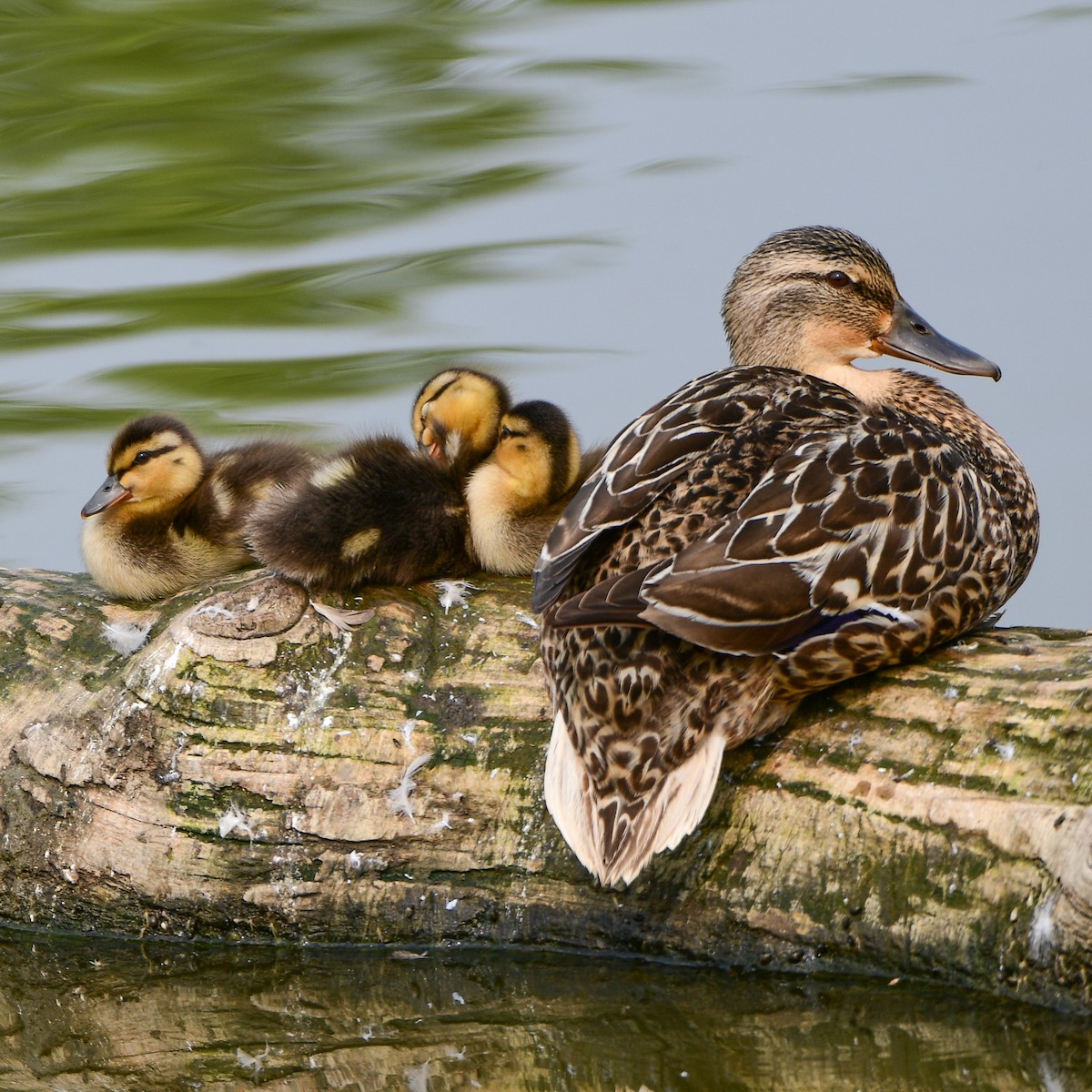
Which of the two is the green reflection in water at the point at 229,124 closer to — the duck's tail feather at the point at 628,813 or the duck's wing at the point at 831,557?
the duck's wing at the point at 831,557

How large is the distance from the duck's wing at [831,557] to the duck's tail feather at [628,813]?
0.24m

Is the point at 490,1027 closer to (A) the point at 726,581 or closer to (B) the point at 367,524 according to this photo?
(A) the point at 726,581

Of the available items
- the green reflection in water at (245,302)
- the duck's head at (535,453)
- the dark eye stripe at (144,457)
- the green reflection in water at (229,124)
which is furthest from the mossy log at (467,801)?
the green reflection in water at (229,124)

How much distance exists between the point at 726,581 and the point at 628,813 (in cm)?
43

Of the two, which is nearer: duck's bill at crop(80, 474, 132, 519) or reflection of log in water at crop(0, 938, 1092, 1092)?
reflection of log in water at crop(0, 938, 1092, 1092)

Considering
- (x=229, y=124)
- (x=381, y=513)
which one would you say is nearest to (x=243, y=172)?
(x=229, y=124)

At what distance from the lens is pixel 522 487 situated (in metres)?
3.70

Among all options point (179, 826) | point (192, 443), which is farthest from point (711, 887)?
point (192, 443)

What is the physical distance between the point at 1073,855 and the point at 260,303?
4.70 m

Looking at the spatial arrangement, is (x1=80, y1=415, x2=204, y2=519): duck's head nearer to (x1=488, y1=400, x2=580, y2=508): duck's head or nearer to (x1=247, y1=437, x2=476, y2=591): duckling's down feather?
(x1=247, y1=437, x2=476, y2=591): duckling's down feather

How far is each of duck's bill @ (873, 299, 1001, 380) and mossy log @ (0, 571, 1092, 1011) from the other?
1099mm

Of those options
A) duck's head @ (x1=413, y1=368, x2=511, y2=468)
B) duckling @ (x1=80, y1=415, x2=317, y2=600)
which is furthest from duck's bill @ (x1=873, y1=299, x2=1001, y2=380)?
duckling @ (x1=80, y1=415, x2=317, y2=600)

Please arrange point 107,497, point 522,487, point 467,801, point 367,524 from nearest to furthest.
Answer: point 467,801 < point 367,524 < point 522,487 < point 107,497

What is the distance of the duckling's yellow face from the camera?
3867 mm
